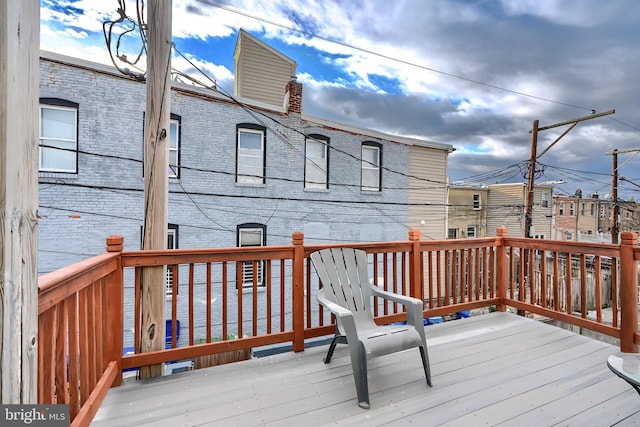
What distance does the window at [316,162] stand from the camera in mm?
7711

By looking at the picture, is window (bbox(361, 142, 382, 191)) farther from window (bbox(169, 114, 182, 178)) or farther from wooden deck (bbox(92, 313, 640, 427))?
wooden deck (bbox(92, 313, 640, 427))

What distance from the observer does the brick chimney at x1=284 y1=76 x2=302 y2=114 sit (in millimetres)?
7480

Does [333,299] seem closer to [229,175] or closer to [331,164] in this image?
[229,175]

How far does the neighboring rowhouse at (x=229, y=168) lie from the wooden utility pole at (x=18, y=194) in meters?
5.32

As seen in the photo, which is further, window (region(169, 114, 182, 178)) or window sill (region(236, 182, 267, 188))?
window sill (region(236, 182, 267, 188))

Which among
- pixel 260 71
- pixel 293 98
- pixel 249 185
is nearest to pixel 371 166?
pixel 293 98

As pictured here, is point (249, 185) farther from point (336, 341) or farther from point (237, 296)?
point (336, 341)

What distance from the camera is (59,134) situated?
562 centimetres

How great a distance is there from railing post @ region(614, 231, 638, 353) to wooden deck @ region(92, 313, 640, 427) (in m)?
0.19

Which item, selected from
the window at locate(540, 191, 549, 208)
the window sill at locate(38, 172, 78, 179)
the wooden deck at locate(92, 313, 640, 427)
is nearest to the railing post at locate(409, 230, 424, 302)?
the wooden deck at locate(92, 313, 640, 427)

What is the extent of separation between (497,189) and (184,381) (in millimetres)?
15342

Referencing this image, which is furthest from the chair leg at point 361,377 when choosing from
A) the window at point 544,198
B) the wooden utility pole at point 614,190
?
the window at point 544,198

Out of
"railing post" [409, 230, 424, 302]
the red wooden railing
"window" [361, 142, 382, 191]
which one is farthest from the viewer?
"window" [361, 142, 382, 191]

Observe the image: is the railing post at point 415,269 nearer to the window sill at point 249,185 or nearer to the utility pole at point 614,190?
the window sill at point 249,185
